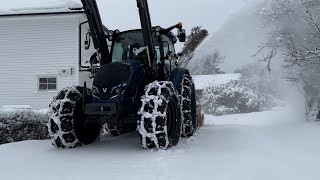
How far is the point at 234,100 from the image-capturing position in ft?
111

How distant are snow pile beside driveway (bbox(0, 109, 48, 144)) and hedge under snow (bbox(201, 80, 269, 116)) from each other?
24.8m

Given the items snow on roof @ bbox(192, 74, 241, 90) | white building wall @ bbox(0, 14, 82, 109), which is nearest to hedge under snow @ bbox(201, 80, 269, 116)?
snow on roof @ bbox(192, 74, 241, 90)

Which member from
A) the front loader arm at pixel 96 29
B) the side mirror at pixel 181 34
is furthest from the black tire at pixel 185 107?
the front loader arm at pixel 96 29

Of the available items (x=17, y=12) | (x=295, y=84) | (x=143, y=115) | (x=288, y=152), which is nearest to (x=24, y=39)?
(x=17, y=12)

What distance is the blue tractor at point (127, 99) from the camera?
19.2ft

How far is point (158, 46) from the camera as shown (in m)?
7.76

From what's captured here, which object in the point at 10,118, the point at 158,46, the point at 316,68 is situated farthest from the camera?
the point at 316,68

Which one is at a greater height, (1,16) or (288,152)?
(1,16)

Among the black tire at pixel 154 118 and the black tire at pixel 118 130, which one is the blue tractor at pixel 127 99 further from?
the black tire at pixel 118 130

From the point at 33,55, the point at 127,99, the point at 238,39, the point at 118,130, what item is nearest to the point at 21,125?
the point at 118,130

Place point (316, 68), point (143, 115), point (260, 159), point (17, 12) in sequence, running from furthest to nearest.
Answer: point (17, 12)
point (316, 68)
point (143, 115)
point (260, 159)

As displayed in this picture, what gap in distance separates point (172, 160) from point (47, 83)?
11735mm

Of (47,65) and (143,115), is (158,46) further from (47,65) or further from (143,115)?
(47,65)

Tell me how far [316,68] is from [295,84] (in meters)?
1.44
